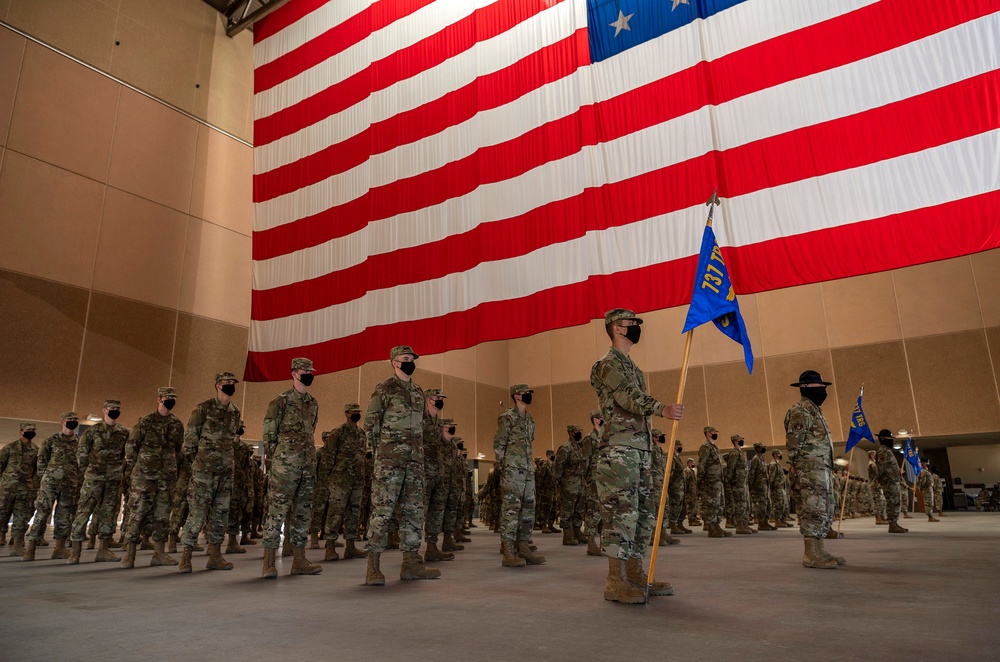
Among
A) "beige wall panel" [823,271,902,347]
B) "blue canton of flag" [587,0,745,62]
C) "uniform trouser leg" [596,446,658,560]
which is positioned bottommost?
"uniform trouser leg" [596,446,658,560]

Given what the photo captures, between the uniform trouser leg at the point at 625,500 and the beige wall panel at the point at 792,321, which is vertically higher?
the beige wall panel at the point at 792,321

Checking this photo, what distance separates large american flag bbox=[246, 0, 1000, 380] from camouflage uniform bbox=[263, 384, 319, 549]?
3.25 metres

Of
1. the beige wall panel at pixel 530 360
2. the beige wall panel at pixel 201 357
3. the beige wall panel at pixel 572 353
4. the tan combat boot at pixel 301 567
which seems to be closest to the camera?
the tan combat boot at pixel 301 567

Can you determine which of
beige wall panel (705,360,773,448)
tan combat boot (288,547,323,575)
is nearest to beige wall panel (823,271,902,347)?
beige wall panel (705,360,773,448)

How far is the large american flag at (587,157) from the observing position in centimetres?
539

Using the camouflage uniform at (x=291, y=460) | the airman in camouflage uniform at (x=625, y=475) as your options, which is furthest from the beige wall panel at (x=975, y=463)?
the camouflage uniform at (x=291, y=460)

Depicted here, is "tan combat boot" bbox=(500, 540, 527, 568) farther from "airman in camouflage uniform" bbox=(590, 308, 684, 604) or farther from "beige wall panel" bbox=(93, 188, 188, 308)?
"beige wall panel" bbox=(93, 188, 188, 308)

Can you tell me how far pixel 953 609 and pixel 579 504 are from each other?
16.8 ft

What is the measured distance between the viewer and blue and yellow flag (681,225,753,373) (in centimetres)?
357

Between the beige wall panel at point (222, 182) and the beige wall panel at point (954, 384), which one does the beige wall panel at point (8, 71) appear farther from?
the beige wall panel at point (954, 384)

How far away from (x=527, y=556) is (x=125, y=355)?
8.80 m

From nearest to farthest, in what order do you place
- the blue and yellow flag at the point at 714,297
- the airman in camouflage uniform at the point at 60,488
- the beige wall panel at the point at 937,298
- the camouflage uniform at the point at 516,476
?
the blue and yellow flag at the point at 714,297 < the camouflage uniform at the point at 516,476 < the airman in camouflage uniform at the point at 60,488 < the beige wall panel at the point at 937,298

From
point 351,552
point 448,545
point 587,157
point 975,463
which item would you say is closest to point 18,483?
point 351,552

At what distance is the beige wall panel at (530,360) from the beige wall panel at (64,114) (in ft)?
37.5
